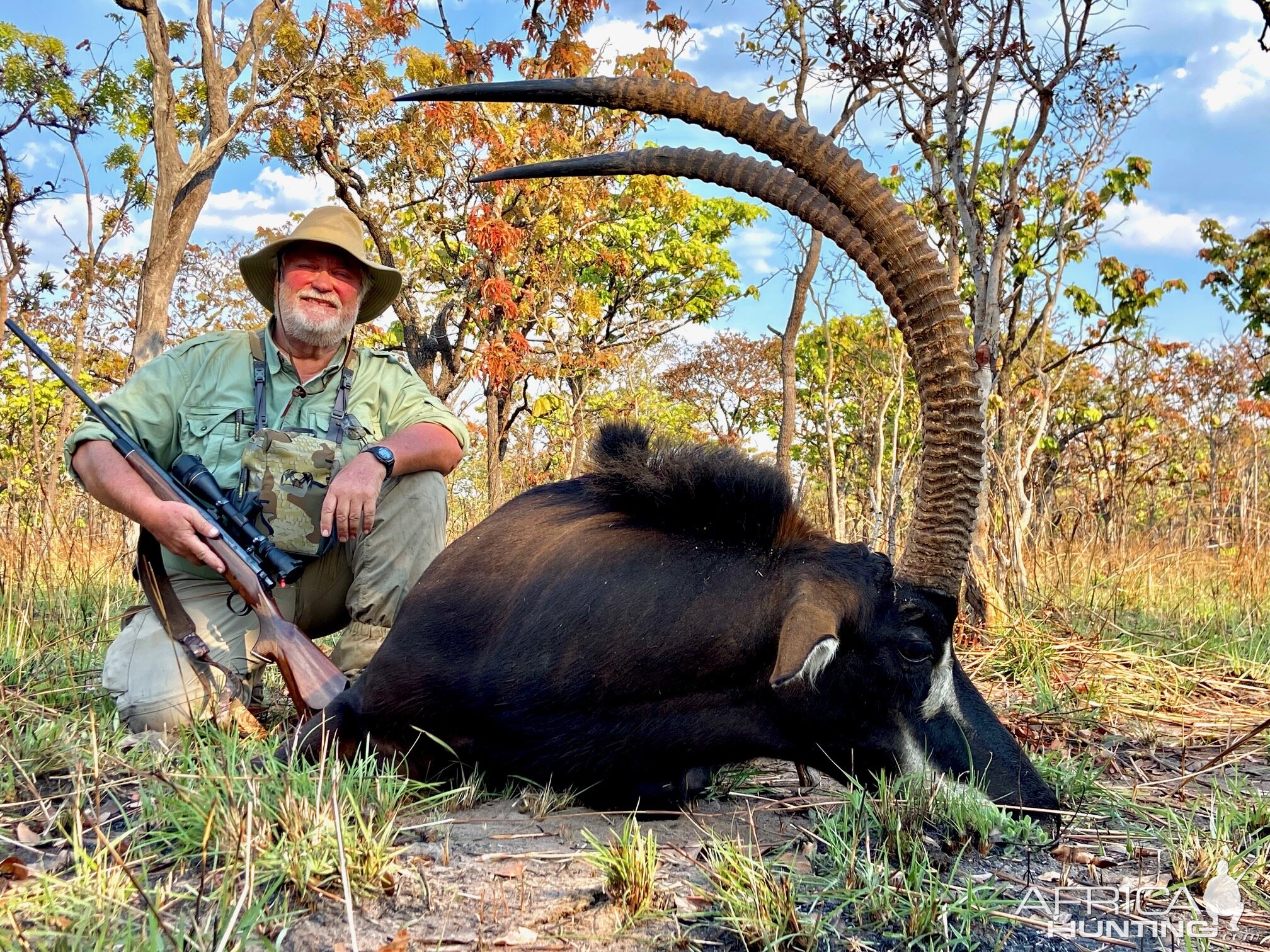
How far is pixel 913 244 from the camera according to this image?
107 inches

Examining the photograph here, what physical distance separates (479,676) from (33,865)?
120 centimetres

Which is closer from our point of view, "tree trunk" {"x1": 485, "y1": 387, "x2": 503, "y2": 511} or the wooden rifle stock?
the wooden rifle stock

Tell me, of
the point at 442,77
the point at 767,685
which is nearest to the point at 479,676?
the point at 767,685

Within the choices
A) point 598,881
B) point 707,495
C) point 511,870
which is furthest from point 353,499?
point 598,881

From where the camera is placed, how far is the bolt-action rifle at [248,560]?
3.42 metres

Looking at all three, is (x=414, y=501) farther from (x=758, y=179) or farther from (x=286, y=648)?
(x=758, y=179)

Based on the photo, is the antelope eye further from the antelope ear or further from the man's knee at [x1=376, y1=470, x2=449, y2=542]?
the man's knee at [x1=376, y1=470, x2=449, y2=542]

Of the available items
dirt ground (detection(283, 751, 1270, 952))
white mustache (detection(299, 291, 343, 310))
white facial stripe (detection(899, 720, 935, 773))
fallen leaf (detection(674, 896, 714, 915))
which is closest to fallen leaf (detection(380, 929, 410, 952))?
dirt ground (detection(283, 751, 1270, 952))

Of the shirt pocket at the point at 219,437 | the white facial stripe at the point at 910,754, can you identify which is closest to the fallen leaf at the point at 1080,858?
the white facial stripe at the point at 910,754

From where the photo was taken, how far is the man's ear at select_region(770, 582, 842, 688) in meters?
2.29

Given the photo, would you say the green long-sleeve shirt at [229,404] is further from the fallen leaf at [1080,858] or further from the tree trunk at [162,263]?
the tree trunk at [162,263]

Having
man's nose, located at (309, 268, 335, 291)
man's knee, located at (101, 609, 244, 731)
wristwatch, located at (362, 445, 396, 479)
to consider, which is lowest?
man's knee, located at (101, 609, 244, 731)

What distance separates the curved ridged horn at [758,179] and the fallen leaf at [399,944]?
81.1 inches

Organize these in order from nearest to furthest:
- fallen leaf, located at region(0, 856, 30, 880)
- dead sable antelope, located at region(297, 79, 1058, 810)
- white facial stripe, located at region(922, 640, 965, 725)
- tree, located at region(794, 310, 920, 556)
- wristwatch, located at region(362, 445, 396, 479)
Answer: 1. fallen leaf, located at region(0, 856, 30, 880)
2. dead sable antelope, located at region(297, 79, 1058, 810)
3. white facial stripe, located at region(922, 640, 965, 725)
4. wristwatch, located at region(362, 445, 396, 479)
5. tree, located at region(794, 310, 920, 556)
